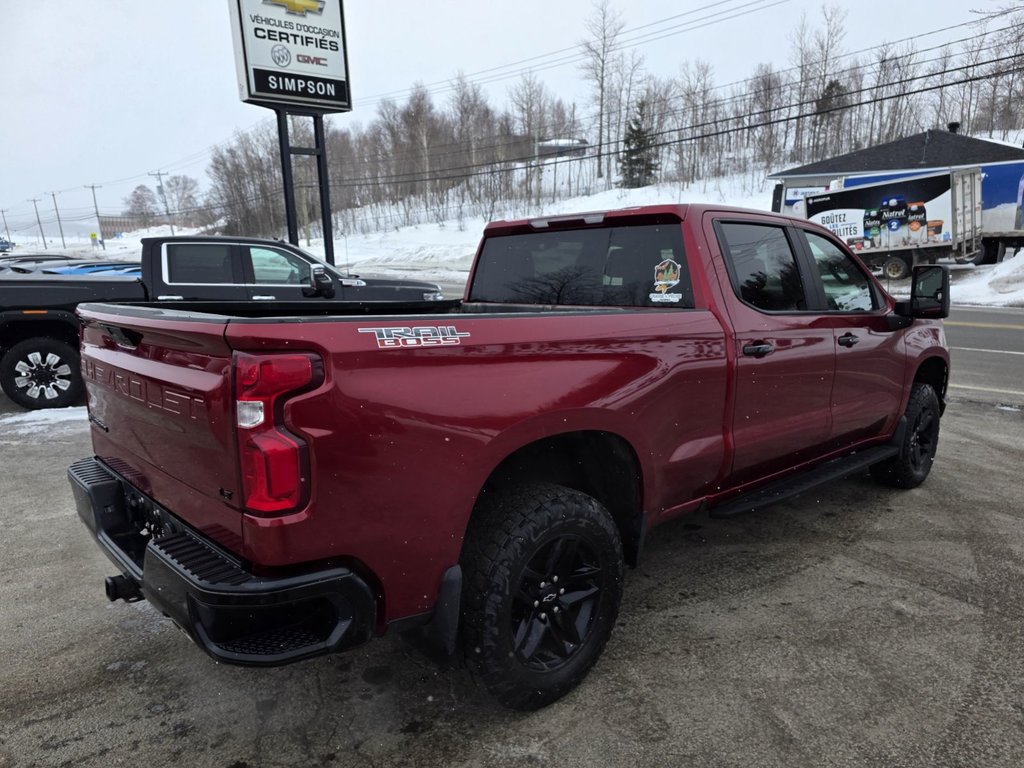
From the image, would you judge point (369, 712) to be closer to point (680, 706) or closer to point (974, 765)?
point (680, 706)

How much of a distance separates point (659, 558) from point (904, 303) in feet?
7.52

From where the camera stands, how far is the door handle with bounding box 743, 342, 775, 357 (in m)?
3.13

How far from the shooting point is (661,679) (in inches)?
105

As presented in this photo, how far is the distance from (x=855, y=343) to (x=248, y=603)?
11.4ft

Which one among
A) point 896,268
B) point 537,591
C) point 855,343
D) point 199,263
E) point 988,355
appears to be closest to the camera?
point 537,591

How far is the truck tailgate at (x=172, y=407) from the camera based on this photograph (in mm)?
1891

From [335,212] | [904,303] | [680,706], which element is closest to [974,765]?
[680,706]

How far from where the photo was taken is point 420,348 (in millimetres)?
2016

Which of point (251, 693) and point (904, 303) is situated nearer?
point (251, 693)

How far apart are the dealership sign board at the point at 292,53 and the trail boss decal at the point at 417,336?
11.4 m

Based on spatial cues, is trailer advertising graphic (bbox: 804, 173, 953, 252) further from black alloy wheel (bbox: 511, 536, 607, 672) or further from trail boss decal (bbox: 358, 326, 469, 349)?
trail boss decal (bbox: 358, 326, 469, 349)

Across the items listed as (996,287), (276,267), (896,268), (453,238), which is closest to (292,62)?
(276,267)

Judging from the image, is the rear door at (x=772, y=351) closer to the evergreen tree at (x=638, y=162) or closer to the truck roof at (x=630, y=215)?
the truck roof at (x=630, y=215)

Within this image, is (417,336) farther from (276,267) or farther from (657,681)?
(276,267)
